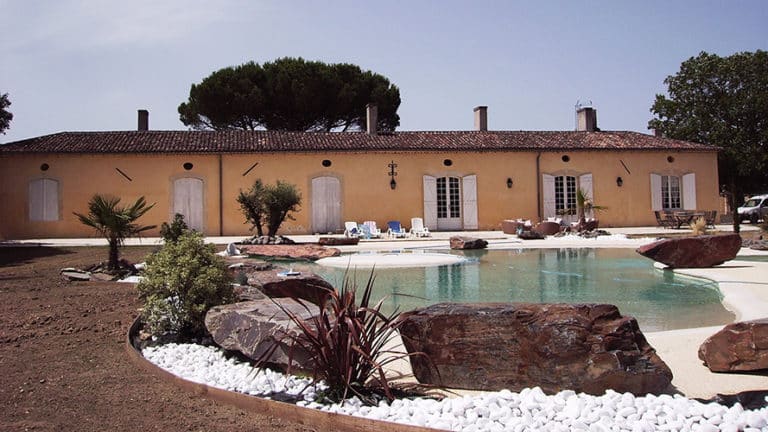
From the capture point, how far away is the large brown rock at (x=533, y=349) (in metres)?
3.52

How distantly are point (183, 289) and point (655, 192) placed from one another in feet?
72.9

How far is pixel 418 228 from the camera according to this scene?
20453 mm

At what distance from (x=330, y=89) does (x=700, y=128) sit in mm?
18758

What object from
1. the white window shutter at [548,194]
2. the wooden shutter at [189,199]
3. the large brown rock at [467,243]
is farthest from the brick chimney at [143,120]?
the white window shutter at [548,194]

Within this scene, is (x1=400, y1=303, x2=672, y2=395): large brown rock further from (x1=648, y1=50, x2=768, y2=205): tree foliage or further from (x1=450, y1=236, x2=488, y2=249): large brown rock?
(x1=648, y1=50, x2=768, y2=205): tree foliage

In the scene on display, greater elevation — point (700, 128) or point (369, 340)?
point (700, 128)

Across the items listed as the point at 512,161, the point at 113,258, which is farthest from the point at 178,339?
the point at 512,161

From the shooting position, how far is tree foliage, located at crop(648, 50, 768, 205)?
30281 mm

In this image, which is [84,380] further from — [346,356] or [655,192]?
[655,192]

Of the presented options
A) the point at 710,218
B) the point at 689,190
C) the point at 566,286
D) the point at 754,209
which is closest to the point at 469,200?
the point at 710,218

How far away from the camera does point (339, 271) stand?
10859 millimetres

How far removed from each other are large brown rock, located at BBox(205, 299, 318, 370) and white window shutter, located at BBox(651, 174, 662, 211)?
21991 mm

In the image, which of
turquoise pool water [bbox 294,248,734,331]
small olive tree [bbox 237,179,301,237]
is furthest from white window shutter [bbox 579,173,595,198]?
small olive tree [bbox 237,179,301,237]

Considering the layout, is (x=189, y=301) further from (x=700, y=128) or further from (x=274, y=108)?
(x=700, y=128)
